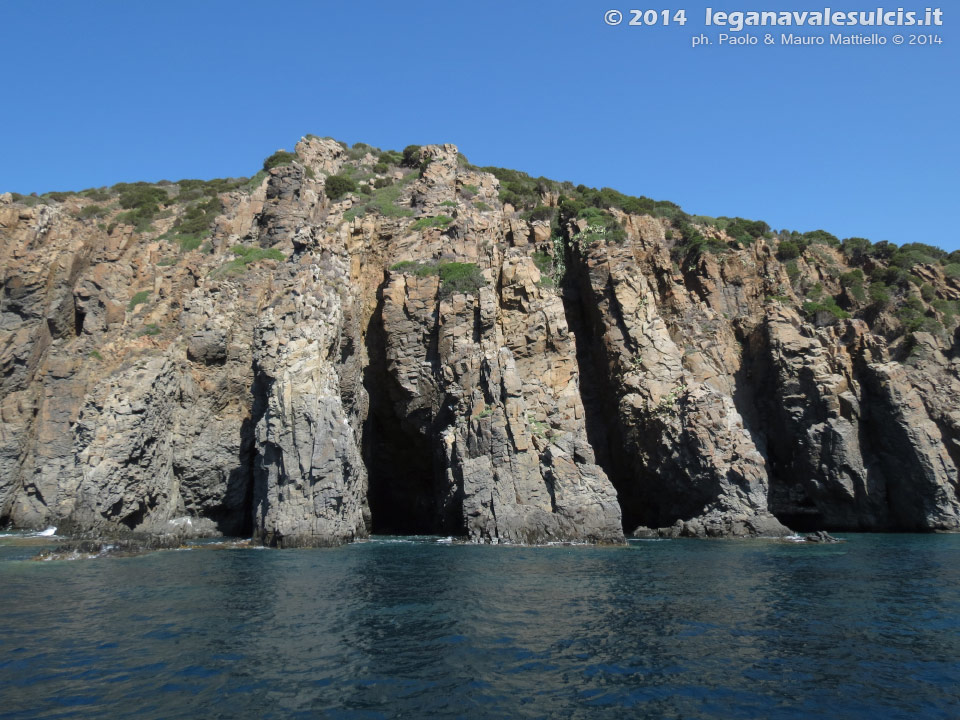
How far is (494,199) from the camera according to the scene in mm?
56562

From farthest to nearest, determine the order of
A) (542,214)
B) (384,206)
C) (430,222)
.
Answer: (542,214)
(384,206)
(430,222)

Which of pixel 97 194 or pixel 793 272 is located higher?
pixel 97 194

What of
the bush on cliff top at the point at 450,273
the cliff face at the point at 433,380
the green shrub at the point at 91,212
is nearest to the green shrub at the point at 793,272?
the cliff face at the point at 433,380

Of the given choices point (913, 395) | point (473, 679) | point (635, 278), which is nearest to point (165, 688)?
point (473, 679)

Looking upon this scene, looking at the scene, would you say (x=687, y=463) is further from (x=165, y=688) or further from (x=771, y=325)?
(x=165, y=688)

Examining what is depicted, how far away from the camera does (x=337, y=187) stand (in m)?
55.5

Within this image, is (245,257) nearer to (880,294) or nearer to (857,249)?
(880,294)

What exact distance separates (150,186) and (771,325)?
62.7m

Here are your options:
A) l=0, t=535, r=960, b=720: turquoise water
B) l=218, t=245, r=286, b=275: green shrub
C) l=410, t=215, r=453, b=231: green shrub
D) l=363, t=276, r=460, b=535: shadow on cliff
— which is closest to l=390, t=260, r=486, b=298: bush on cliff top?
l=363, t=276, r=460, b=535: shadow on cliff

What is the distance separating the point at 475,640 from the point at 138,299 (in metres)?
41.3

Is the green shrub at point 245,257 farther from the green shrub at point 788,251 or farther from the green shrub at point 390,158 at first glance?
the green shrub at point 788,251

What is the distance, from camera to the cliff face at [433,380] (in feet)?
118

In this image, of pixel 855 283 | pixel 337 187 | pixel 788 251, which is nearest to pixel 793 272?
pixel 788 251

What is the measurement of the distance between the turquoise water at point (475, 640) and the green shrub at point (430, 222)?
94.5ft
